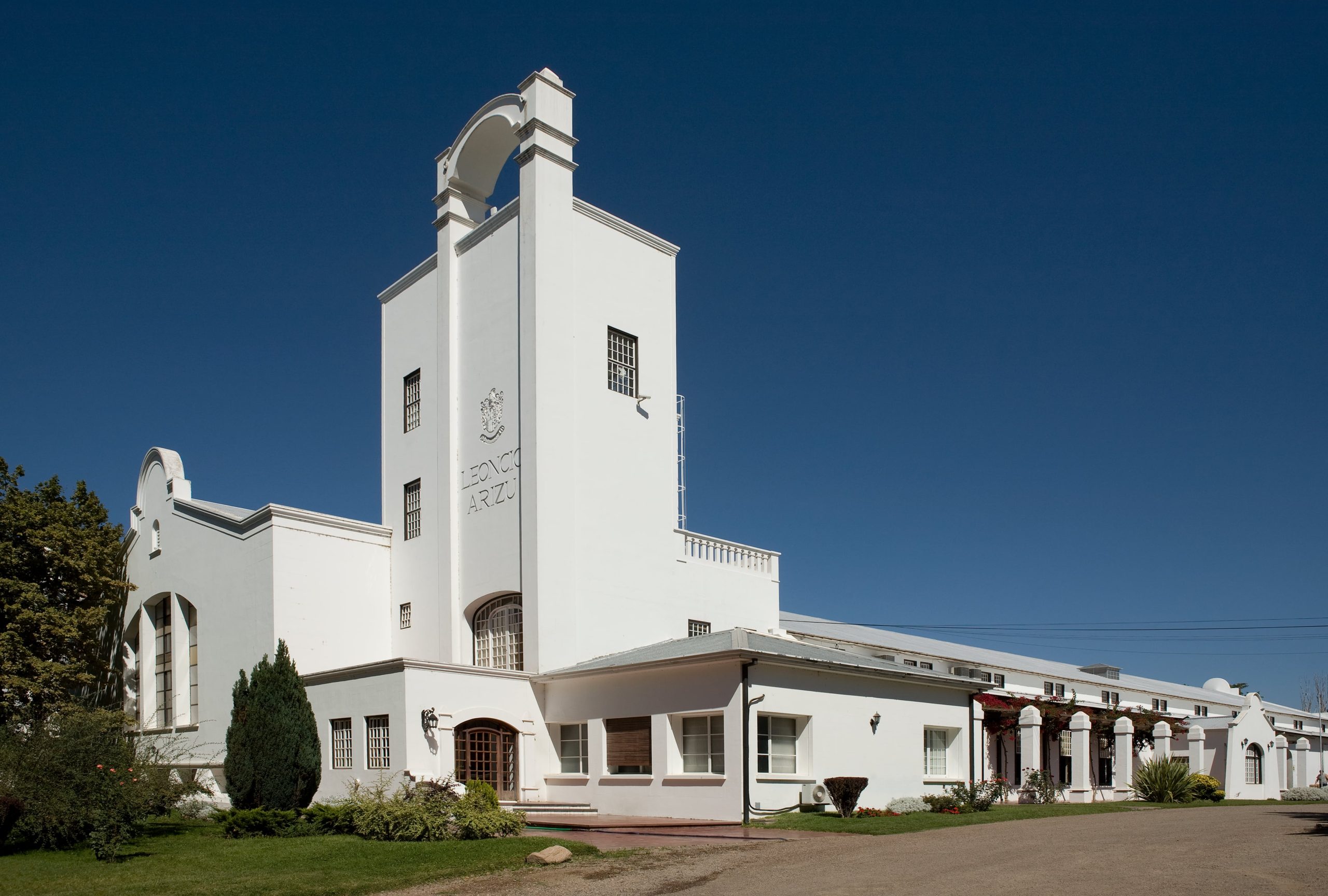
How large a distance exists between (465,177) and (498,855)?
21737 millimetres

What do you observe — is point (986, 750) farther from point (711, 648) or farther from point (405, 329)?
point (405, 329)

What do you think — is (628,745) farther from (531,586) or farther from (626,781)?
(531,586)

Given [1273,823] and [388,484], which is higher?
[388,484]

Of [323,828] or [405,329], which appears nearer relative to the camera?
[323,828]

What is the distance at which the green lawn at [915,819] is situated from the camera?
19.0m

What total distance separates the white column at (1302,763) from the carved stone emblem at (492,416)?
1353 inches

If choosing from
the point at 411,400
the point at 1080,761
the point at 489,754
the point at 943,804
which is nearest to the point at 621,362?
the point at 411,400

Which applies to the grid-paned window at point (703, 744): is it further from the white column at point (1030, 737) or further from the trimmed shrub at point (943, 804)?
the white column at point (1030, 737)

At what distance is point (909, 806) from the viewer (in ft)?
75.7

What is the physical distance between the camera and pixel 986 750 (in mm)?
36938

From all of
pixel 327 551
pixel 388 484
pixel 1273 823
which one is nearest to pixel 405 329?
pixel 388 484

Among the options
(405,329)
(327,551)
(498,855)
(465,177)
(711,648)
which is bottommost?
(498,855)

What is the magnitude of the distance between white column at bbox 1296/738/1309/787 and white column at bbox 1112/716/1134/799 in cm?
1454

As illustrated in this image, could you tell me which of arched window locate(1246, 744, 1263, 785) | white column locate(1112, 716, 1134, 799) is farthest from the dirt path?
arched window locate(1246, 744, 1263, 785)
